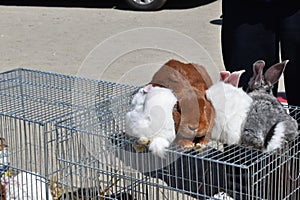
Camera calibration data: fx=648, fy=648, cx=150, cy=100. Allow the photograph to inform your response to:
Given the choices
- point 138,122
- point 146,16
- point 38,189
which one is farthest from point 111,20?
point 138,122

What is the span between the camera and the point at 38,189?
9.31 ft

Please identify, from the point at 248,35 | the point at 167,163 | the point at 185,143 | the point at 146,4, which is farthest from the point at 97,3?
the point at 185,143

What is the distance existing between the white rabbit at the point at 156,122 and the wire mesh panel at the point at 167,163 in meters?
0.04

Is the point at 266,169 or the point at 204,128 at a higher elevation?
the point at 204,128

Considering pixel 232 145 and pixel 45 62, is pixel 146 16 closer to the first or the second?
pixel 45 62

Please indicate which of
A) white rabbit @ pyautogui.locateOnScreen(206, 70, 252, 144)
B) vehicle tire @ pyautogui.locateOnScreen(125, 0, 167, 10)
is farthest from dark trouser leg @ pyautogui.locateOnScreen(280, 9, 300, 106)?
vehicle tire @ pyautogui.locateOnScreen(125, 0, 167, 10)

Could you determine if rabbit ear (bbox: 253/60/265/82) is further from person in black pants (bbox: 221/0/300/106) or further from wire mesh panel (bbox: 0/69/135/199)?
wire mesh panel (bbox: 0/69/135/199)

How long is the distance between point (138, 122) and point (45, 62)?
13.0 feet

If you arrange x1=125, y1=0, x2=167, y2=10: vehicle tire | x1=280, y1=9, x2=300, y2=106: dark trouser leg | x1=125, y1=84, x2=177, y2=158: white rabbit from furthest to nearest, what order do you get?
x1=125, y1=0, x2=167, y2=10: vehicle tire
x1=280, y1=9, x2=300, y2=106: dark trouser leg
x1=125, y1=84, x2=177, y2=158: white rabbit

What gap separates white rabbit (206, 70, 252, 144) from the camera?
2.28 m

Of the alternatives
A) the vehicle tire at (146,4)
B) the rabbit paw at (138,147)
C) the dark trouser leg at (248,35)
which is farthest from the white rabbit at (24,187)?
the vehicle tire at (146,4)

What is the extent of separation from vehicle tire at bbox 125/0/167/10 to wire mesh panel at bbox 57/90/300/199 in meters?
5.47

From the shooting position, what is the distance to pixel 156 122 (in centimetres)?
224

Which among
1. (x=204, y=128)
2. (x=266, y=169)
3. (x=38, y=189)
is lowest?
(x=38, y=189)
